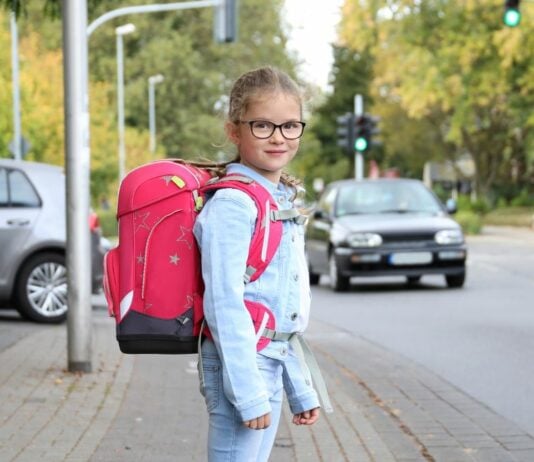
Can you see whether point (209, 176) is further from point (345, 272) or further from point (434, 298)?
point (345, 272)

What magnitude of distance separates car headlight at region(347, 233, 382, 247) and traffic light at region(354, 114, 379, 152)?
452 inches

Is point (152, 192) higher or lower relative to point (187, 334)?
higher

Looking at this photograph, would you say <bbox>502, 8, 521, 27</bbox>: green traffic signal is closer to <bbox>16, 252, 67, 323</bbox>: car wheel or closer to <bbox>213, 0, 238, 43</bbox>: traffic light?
<bbox>213, 0, 238, 43</bbox>: traffic light

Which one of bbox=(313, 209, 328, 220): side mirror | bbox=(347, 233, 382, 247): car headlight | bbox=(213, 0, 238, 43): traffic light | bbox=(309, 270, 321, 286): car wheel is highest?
bbox=(213, 0, 238, 43): traffic light

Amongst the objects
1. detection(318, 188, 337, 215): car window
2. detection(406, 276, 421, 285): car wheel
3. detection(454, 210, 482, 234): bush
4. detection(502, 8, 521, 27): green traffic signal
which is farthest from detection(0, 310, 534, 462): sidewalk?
detection(454, 210, 482, 234): bush

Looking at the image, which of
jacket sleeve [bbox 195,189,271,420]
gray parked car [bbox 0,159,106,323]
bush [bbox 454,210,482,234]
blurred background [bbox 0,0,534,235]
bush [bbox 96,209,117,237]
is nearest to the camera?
jacket sleeve [bbox 195,189,271,420]

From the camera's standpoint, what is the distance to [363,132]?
28.2 metres

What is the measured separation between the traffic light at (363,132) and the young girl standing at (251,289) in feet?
80.8

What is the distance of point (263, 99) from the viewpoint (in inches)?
137

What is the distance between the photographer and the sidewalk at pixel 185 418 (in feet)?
19.7

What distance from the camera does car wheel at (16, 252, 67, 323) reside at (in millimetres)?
12781

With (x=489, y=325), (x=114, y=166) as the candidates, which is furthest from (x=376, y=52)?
(x=489, y=325)

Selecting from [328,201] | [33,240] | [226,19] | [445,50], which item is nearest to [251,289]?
[33,240]

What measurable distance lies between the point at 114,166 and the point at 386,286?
26.8 metres
